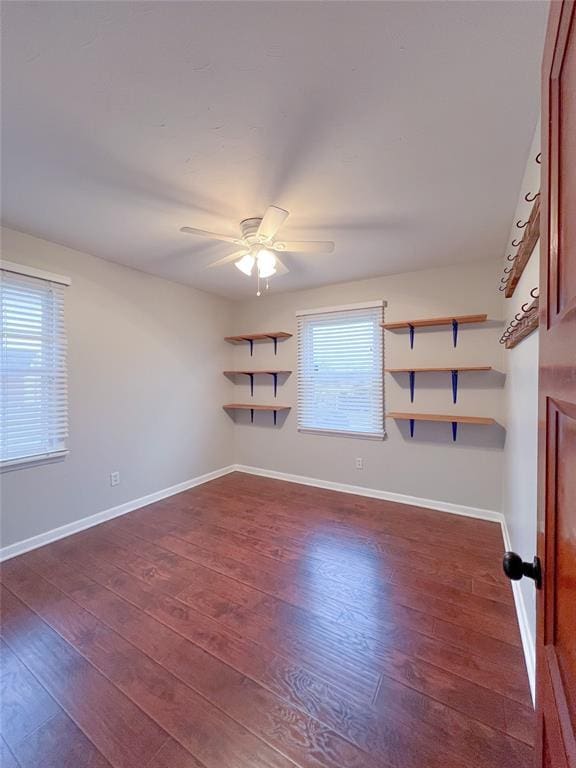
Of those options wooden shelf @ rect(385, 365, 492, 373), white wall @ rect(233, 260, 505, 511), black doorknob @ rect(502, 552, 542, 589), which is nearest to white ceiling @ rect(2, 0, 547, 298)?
white wall @ rect(233, 260, 505, 511)

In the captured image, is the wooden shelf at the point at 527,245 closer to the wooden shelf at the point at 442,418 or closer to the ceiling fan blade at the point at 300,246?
the ceiling fan blade at the point at 300,246

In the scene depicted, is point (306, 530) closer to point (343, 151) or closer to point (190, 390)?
point (190, 390)

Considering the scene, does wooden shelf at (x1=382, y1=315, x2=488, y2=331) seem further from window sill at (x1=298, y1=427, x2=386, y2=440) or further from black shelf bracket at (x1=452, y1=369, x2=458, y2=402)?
window sill at (x1=298, y1=427, x2=386, y2=440)

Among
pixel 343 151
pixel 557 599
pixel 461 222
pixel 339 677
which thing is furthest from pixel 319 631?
pixel 461 222

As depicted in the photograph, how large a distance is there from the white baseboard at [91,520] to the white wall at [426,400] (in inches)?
48.0

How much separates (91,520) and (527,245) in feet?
12.0

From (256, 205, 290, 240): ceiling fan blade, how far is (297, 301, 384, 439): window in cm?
184

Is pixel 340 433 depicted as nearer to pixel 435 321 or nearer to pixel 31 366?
pixel 435 321

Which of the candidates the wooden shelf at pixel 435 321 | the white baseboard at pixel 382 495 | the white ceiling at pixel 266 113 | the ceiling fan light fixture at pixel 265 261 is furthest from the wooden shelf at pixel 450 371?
the ceiling fan light fixture at pixel 265 261

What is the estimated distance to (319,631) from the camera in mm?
1675

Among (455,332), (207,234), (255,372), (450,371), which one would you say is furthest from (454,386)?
(207,234)

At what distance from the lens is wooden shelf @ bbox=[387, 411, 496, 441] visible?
2843 mm

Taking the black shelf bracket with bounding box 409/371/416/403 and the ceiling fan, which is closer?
the ceiling fan

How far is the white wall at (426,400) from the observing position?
2.98 meters
